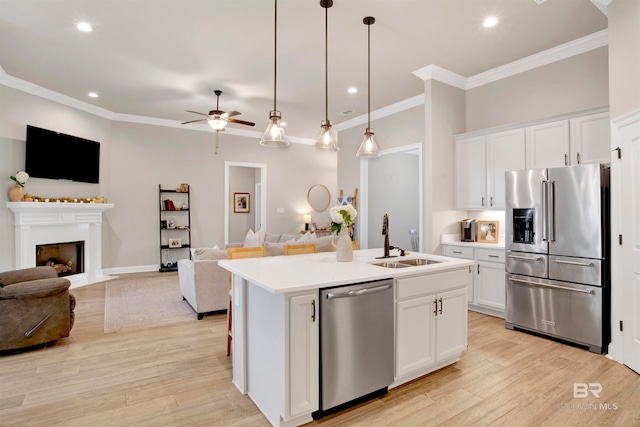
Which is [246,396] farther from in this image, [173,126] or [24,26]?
[173,126]

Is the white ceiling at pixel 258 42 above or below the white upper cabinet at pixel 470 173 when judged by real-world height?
above

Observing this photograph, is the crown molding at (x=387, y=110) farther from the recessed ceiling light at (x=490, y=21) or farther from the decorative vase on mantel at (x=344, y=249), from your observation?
the decorative vase on mantel at (x=344, y=249)

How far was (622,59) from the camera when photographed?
2848 mm

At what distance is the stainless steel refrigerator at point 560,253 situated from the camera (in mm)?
3088

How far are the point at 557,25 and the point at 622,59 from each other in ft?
2.91

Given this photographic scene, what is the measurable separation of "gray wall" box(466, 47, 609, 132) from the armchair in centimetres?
544

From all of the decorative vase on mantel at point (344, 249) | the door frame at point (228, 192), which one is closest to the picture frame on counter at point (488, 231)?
the decorative vase on mantel at point (344, 249)

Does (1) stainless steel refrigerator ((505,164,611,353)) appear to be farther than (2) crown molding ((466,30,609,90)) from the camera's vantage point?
No

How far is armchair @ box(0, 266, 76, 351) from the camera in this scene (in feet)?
9.73

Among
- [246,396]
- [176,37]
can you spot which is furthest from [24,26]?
[246,396]

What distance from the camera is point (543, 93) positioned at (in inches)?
163

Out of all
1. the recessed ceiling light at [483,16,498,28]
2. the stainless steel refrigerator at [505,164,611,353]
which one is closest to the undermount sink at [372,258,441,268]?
the stainless steel refrigerator at [505,164,611,353]

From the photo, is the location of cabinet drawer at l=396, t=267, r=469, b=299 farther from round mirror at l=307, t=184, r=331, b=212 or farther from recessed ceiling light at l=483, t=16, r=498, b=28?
round mirror at l=307, t=184, r=331, b=212

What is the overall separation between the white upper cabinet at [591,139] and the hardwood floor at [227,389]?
76.6 inches
